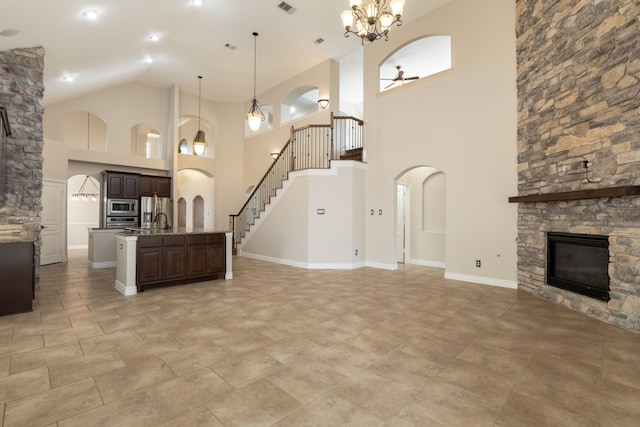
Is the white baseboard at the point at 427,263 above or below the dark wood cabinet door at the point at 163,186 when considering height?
below

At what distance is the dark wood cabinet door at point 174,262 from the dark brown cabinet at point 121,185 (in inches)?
207

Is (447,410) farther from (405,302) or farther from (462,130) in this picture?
(462,130)

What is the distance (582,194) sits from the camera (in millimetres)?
3943

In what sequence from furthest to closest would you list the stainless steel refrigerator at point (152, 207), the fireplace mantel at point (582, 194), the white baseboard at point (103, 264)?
the stainless steel refrigerator at point (152, 207)
the white baseboard at point (103, 264)
the fireplace mantel at point (582, 194)

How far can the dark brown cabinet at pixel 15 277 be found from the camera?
12.2 ft

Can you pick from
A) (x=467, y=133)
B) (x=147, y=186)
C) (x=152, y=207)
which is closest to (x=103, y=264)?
(x=152, y=207)

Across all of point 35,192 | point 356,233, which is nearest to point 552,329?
point 356,233

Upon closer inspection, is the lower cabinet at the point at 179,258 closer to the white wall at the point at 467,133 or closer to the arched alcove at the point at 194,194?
the white wall at the point at 467,133

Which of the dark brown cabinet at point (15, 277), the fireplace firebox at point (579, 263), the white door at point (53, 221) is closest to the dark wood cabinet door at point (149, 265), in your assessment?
the dark brown cabinet at point (15, 277)

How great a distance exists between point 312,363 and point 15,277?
398 centimetres

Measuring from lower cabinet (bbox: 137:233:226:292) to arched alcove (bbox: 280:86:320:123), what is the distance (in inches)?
235

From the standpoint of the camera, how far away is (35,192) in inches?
210

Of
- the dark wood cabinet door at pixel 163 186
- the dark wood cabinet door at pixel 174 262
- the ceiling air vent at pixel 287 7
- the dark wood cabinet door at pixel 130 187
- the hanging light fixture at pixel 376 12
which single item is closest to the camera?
the hanging light fixture at pixel 376 12

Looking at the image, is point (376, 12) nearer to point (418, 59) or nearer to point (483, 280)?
point (483, 280)
